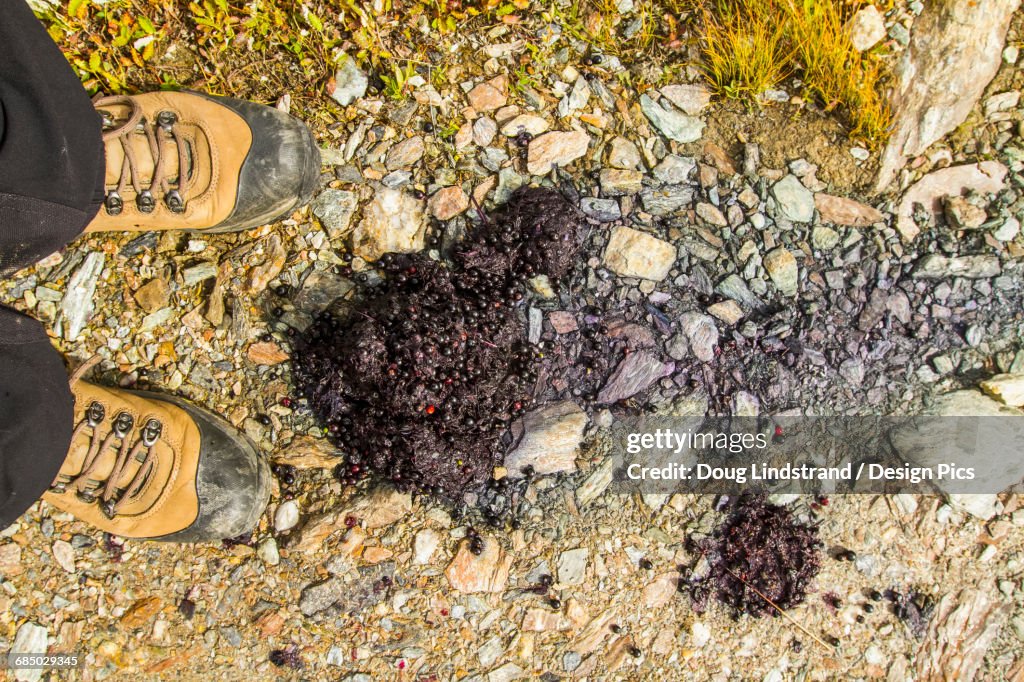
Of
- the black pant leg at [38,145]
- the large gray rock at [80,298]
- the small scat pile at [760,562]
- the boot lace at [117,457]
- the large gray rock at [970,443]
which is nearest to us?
the black pant leg at [38,145]

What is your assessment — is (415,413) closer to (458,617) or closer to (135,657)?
(458,617)

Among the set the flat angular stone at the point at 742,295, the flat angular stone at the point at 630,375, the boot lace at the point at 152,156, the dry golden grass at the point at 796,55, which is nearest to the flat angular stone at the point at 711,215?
the flat angular stone at the point at 742,295

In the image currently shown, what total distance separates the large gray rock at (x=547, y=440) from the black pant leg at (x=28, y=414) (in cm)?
263

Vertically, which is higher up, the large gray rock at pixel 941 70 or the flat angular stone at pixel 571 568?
the large gray rock at pixel 941 70

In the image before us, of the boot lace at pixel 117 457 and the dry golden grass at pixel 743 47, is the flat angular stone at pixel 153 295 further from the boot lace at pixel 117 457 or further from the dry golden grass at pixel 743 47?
the dry golden grass at pixel 743 47

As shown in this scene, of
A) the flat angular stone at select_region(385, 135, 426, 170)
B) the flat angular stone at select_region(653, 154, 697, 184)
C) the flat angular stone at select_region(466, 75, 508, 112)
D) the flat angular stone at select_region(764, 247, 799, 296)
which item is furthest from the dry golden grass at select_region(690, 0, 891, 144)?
the flat angular stone at select_region(385, 135, 426, 170)

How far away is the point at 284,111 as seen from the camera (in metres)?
4.81

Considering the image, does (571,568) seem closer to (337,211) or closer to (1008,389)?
(337,211)

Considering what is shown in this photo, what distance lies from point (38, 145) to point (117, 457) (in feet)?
6.20

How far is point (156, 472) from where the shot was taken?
4.31 meters

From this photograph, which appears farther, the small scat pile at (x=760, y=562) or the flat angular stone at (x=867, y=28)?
the flat angular stone at (x=867, y=28)

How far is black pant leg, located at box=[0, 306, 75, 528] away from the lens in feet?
11.6

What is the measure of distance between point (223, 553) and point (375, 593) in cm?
109

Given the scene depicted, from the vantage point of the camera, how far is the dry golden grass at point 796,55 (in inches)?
179
